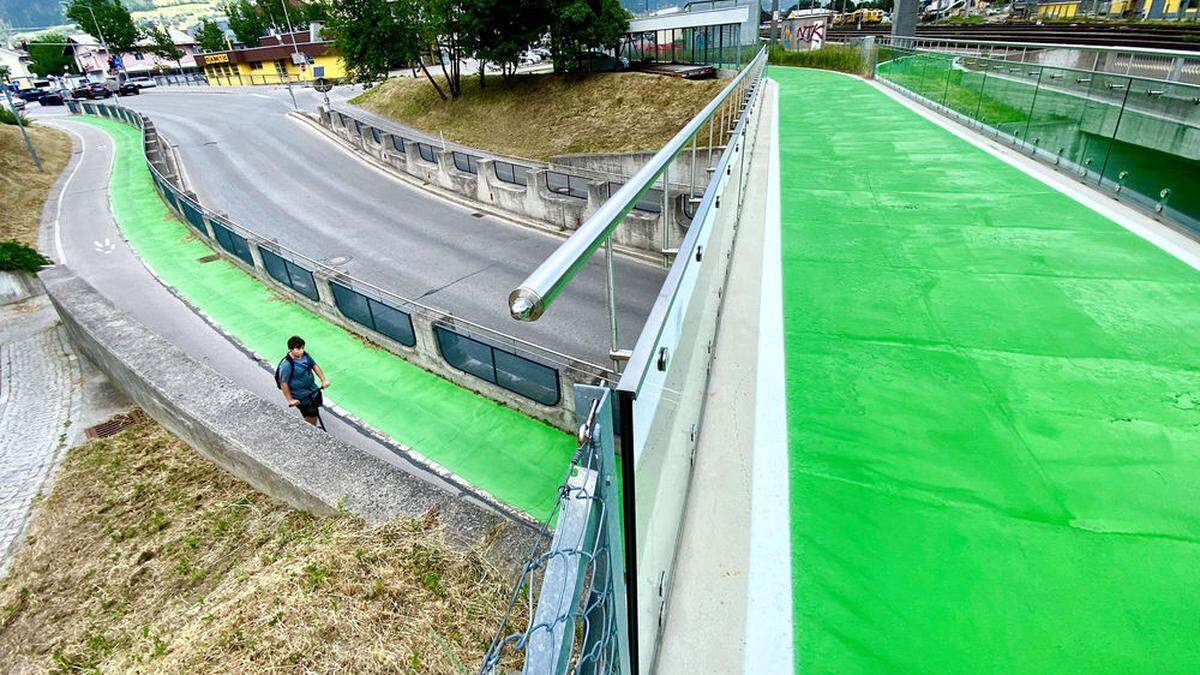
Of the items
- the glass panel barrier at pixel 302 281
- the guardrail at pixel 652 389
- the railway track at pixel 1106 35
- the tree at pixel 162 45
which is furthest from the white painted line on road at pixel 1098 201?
the tree at pixel 162 45

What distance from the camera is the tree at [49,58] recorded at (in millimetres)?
85812

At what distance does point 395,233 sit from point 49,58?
105858mm

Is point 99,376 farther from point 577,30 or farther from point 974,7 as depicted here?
point 974,7

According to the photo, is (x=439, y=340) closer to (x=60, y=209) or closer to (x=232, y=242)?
(x=232, y=242)

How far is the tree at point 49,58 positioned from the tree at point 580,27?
95813 millimetres

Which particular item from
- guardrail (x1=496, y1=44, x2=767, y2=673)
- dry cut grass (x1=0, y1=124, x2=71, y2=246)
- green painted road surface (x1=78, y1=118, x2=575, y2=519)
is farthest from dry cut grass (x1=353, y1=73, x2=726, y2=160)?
guardrail (x1=496, y1=44, x2=767, y2=673)

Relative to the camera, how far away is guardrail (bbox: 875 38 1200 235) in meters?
5.97

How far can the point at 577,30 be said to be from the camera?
34.2 m

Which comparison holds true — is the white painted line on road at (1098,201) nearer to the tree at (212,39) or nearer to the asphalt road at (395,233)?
the asphalt road at (395,233)

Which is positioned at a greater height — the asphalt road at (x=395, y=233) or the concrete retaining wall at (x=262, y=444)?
the concrete retaining wall at (x=262, y=444)

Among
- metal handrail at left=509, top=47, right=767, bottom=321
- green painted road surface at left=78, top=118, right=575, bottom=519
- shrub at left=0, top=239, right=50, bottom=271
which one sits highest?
metal handrail at left=509, top=47, right=767, bottom=321

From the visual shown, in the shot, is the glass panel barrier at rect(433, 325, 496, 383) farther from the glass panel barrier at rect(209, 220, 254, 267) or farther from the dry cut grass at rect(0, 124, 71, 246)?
the dry cut grass at rect(0, 124, 71, 246)

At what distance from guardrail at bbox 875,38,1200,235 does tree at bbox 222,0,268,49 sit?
104 m

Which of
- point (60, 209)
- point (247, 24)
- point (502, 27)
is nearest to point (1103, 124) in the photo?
point (60, 209)
